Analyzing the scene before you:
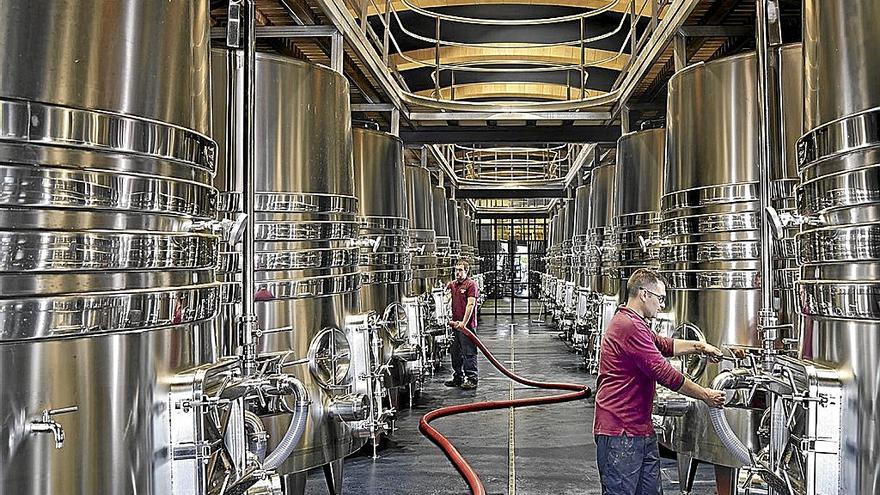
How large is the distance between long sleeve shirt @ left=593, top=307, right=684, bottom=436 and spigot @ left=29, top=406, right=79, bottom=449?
2707 millimetres

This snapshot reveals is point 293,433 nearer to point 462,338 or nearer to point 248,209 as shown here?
point 248,209

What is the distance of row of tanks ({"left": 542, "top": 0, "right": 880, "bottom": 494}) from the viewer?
7.98 ft

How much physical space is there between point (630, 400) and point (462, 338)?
6464 mm

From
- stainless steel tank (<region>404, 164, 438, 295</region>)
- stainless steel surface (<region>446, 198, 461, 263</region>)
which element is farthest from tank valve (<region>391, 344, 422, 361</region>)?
stainless steel surface (<region>446, 198, 461, 263</region>)

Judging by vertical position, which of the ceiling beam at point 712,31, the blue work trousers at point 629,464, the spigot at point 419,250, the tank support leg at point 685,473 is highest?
the ceiling beam at point 712,31

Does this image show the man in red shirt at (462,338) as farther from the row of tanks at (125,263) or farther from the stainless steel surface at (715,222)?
the row of tanks at (125,263)

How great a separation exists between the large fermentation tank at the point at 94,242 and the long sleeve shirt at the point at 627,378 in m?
2.22

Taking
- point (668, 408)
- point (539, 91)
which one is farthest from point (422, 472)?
point (539, 91)

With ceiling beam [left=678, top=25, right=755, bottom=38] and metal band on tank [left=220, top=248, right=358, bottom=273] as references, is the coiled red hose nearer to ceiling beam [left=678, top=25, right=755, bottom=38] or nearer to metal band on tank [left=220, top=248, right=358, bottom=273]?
metal band on tank [left=220, top=248, right=358, bottom=273]

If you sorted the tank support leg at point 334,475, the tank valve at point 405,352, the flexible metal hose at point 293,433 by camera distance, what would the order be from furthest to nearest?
1. the tank valve at point 405,352
2. the tank support leg at point 334,475
3. the flexible metal hose at point 293,433

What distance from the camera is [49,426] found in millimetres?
2008

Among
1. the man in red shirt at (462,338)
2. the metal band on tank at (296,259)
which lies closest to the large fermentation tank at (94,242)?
the metal band on tank at (296,259)

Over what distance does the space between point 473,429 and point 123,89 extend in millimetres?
6124

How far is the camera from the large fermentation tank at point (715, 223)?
4316 mm
